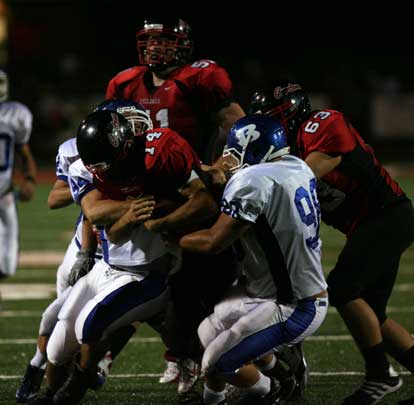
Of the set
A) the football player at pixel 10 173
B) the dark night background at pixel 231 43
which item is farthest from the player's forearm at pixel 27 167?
the dark night background at pixel 231 43

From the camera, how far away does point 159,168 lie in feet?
13.8

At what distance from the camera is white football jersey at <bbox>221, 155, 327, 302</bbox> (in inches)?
155

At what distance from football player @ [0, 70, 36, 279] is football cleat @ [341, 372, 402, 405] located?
3237mm

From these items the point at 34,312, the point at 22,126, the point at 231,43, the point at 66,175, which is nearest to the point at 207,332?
the point at 66,175

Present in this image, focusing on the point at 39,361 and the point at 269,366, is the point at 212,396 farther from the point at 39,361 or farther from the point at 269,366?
the point at 39,361

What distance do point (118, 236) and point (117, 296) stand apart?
233 mm

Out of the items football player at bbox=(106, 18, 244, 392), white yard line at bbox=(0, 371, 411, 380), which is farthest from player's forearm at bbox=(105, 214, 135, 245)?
white yard line at bbox=(0, 371, 411, 380)

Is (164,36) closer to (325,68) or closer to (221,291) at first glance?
(221,291)

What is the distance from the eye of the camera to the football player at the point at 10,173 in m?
7.21

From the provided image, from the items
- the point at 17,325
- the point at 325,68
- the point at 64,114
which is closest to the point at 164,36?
the point at 17,325

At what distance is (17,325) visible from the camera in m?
6.91

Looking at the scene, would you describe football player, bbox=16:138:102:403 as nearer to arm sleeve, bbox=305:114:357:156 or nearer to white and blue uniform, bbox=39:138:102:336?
white and blue uniform, bbox=39:138:102:336

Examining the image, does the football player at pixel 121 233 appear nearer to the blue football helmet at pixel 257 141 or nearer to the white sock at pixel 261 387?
the blue football helmet at pixel 257 141

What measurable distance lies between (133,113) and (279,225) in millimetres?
852
